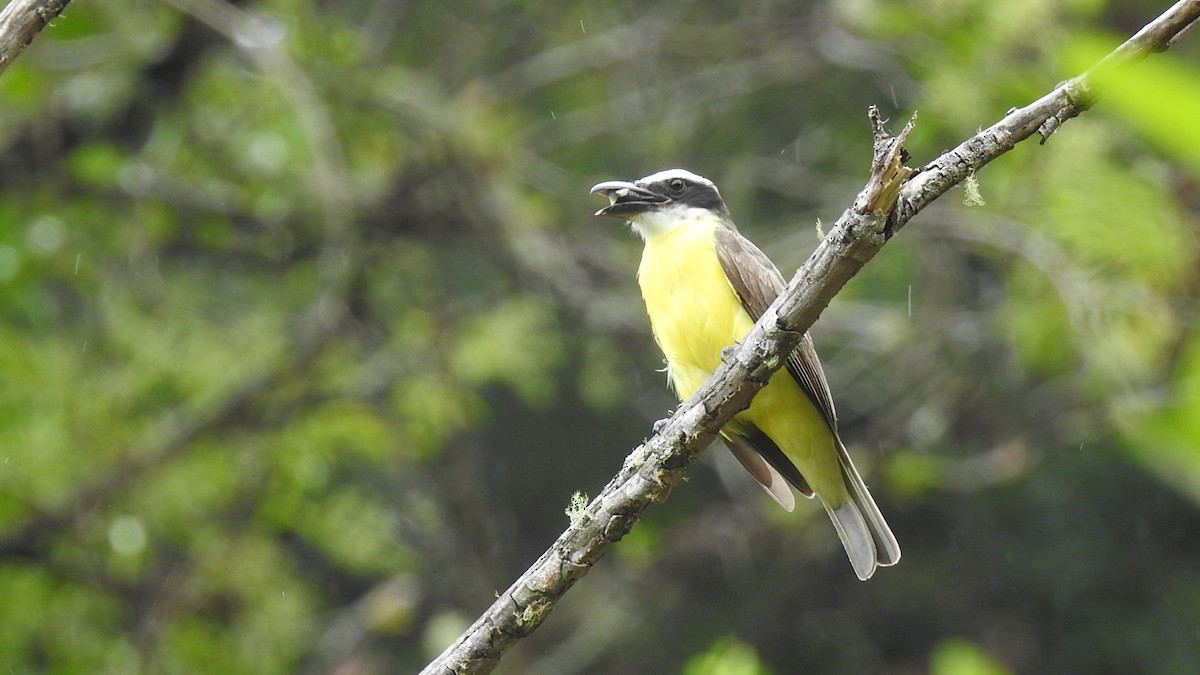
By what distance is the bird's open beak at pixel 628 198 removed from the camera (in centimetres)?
425

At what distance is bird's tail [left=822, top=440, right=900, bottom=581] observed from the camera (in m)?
3.88

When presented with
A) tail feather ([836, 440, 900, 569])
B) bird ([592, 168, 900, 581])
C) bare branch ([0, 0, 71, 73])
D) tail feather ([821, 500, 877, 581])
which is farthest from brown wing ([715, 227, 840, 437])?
bare branch ([0, 0, 71, 73])

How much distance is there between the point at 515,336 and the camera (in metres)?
6.43

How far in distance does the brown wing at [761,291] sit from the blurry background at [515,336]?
1014 mm

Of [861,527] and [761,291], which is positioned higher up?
[761,291]

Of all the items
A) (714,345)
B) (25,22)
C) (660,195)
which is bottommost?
(714,345)

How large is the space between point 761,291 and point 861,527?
30.8 inches

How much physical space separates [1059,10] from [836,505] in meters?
2.31

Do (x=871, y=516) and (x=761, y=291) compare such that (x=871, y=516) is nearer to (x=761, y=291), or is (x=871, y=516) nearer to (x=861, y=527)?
(x=861, y=527)

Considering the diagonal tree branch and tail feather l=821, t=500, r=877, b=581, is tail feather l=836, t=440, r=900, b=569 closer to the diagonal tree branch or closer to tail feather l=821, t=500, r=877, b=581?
tail feather l=821, t=500, r=877, b=581

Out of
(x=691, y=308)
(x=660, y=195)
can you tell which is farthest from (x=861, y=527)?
(x=660, y=195)

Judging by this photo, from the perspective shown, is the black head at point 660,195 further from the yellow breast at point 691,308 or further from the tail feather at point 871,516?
the tail feather at point 871,516

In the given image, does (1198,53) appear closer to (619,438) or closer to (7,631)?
(619,438)

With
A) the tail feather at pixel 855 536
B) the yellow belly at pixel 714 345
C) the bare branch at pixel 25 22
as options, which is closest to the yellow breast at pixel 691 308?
the yellow belly at pixel 714 345
